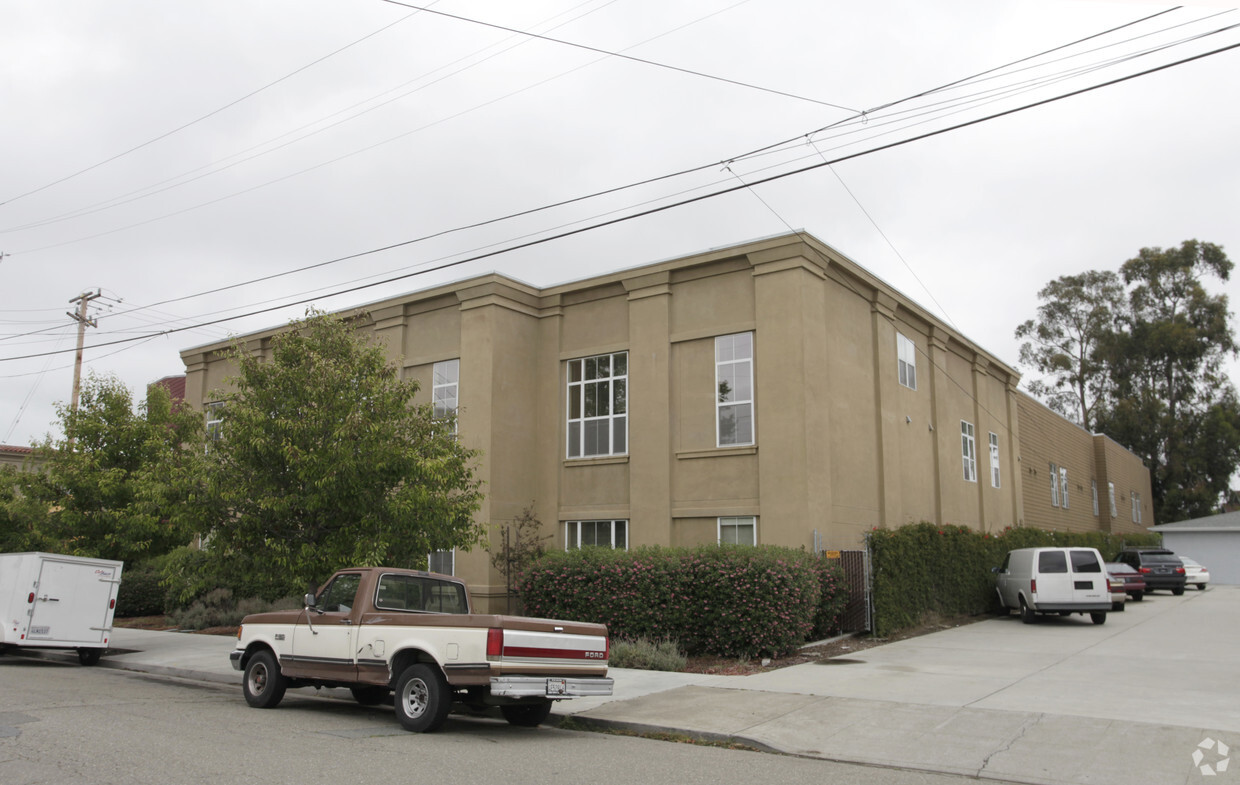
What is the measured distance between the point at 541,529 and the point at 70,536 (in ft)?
34.7

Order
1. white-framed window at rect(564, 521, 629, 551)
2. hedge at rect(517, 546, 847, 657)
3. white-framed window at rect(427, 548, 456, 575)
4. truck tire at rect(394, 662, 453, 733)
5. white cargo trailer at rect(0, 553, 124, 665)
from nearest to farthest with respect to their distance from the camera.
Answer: truck tire at rect(394, 662, 453, 733) < hedge at rect(517, 546, 847, 657) < white cargo trailer at rect(0, 553, 124, 665) < white-framed window at rect(564, 521, 629, 551) < white-framed window at rect(427, 548, 456, 575)

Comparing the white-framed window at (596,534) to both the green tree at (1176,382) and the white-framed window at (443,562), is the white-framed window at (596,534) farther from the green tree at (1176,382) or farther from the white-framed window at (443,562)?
the green tree at (1176,382)

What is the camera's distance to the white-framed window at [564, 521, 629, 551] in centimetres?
2136

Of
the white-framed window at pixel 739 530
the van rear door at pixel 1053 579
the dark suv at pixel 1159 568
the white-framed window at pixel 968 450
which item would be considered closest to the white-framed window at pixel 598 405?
the white-framed window at pixel 739 530

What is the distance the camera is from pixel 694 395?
67.6ft

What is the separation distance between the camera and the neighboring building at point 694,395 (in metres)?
19.3

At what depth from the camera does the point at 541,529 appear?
2228 centimetres

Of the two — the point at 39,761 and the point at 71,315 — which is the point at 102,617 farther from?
the point at 71,315

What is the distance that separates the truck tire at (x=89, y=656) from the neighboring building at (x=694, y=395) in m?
7.46

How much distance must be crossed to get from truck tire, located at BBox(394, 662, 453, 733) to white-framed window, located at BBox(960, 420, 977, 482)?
21995 millimetres

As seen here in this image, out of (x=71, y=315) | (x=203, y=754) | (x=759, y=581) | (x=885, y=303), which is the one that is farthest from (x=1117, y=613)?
(x=71, y=315)

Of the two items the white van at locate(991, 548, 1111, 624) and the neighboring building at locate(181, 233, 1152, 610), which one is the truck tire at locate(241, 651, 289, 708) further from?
the white van at locate(991, 548, 1111, 624)

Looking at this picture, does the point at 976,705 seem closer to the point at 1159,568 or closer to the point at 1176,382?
the point at 1159,568

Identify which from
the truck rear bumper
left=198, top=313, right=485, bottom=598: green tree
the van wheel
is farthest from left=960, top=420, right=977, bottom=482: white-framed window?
the truck rear bumper
